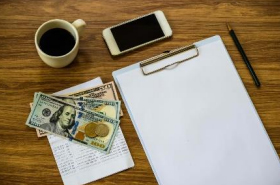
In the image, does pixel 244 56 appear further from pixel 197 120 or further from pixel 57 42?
pixel 57 42

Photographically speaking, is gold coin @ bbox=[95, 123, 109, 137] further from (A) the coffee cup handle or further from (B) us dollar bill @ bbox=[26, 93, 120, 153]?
(A) the coffee cup handle

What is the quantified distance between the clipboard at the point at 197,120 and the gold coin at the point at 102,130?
64 mm

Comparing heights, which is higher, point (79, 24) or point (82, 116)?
point (79, 24)

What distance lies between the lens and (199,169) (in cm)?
81

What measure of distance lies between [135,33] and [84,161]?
1.04 feet

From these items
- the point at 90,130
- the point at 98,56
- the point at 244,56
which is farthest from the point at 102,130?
the point at 244,56

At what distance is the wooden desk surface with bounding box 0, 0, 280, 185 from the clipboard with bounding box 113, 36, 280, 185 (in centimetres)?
3

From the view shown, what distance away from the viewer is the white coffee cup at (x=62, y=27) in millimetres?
773

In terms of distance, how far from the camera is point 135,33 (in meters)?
0.86

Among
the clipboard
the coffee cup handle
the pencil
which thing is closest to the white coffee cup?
the coffee cup handle

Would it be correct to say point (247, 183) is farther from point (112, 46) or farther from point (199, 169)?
point (112, 46)

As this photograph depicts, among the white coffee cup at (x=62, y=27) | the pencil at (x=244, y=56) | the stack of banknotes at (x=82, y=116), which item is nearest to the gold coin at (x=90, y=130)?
the stack of banknotes at (x=82, y=116)

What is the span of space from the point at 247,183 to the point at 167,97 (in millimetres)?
263

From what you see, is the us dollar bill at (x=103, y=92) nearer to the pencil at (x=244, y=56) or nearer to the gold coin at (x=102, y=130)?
the gold coin at (x=102, y=130)
